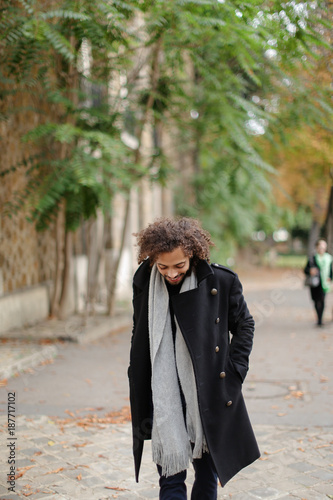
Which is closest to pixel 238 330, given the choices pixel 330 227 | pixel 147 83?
pixel 147 83

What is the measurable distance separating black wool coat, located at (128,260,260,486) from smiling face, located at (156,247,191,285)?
0.11m

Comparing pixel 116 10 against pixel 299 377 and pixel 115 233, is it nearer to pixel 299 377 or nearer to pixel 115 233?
pixel 299 377

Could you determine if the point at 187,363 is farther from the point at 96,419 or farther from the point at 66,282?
the point at 66,282

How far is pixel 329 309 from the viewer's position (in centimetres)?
1577

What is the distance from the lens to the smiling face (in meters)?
3.02

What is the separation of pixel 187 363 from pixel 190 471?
184cm

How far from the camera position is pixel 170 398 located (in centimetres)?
301

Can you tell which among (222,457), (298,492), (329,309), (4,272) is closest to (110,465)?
(298,492)

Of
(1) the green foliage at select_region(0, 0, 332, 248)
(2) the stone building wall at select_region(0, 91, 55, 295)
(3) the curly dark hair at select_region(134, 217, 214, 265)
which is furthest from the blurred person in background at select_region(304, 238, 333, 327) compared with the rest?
(3) the curly dark hair at select_region(134, 217, 214, 265)

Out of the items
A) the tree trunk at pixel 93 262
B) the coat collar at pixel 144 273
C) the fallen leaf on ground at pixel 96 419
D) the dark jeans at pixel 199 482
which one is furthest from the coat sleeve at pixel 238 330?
the tree trunk at pixel 93 262

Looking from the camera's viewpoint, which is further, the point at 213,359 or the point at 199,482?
the point at 199,482

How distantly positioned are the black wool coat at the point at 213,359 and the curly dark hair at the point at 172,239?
3.6 inches

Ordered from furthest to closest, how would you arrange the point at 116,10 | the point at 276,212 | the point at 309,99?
the point at 276,212 < the point at 309,99 < the point at 116,10

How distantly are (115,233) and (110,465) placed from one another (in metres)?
12.9
